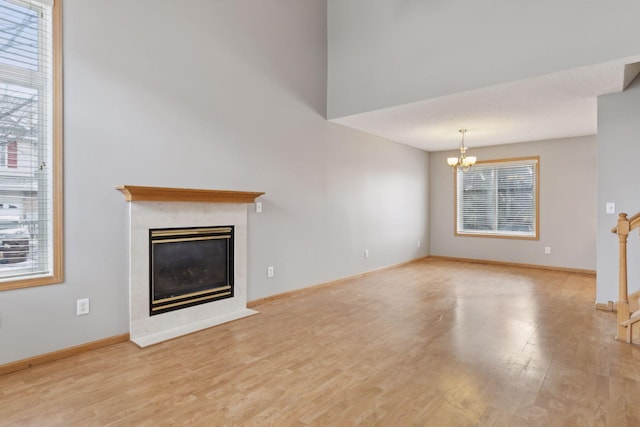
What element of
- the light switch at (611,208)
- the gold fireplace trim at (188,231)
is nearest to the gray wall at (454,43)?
the light switch at (611,208)

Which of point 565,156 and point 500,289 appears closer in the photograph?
point 500,289

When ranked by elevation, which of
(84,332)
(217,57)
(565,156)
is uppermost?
(217,57)

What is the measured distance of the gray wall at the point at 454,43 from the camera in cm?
313

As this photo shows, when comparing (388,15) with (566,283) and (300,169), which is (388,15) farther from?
(566,283)

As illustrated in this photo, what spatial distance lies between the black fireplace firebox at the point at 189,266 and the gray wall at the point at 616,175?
14.1 feet

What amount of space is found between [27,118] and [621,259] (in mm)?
5158

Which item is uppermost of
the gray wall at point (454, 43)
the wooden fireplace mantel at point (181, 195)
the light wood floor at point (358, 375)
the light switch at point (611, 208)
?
the gray wall at point (454, 43)

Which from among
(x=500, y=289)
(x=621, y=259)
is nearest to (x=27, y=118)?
(x=621, y=259)

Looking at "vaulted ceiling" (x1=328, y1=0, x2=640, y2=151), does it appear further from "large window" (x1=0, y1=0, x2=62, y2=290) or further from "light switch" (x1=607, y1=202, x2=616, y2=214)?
"large window" (x1=0, y1=0, x2=62, y2=290)

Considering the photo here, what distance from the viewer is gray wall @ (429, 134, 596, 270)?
19.8ft

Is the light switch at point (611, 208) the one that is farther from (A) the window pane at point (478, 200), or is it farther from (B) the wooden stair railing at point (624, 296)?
(A) the window pane at point (478, 200)

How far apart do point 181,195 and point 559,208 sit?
645 centimetres

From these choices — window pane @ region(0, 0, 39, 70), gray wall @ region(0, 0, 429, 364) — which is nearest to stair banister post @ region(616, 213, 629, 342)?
gray wall @ region(0, 0, 429, 364)

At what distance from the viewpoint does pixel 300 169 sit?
4770mm
